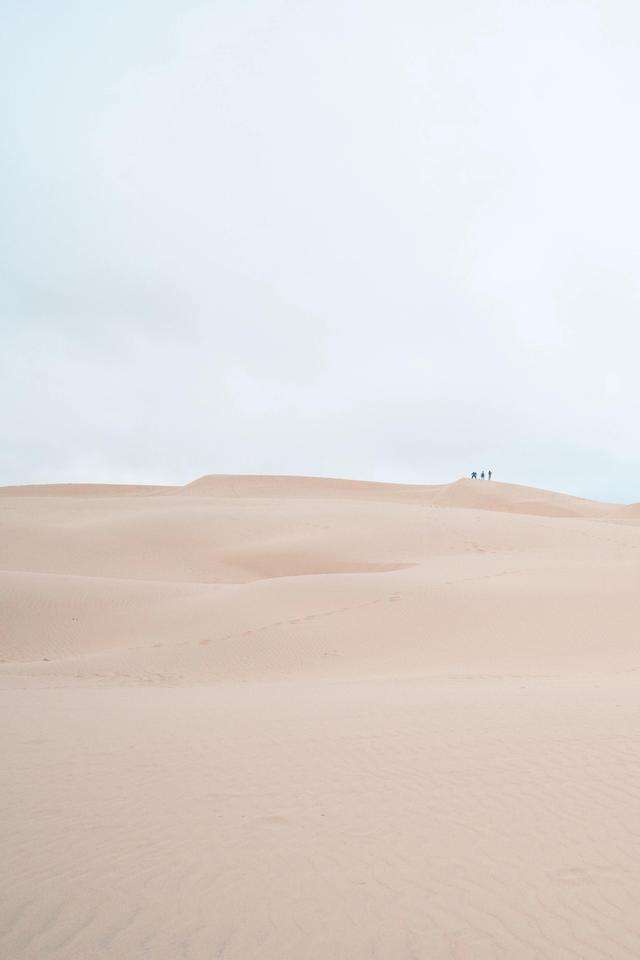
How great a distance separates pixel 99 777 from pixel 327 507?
2650 centimetres

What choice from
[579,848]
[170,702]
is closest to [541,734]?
[579,848]

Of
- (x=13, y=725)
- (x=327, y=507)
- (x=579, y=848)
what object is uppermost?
(x=327, y=507)

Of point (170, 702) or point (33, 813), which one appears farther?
point (170, 702)

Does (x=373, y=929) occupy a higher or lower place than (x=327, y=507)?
lower

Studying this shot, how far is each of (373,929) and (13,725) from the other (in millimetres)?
5524

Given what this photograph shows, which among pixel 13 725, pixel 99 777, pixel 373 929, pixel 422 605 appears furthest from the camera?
pixel 422 605

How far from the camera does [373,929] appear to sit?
11.8ft

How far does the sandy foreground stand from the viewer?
370cm

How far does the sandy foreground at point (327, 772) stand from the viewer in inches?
146

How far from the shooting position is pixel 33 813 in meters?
5.14

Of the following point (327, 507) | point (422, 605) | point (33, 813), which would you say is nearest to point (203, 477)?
point (327, 507)

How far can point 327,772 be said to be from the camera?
5.80m

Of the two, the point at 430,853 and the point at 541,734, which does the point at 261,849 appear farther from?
the point at 541,734

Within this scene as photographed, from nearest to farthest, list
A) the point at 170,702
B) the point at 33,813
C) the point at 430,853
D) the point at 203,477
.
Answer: the point at 430,853
the point at 33,813
the point at 170,702
the point at 203,477
